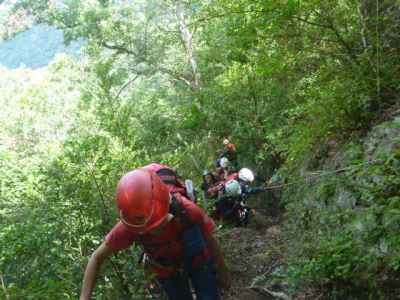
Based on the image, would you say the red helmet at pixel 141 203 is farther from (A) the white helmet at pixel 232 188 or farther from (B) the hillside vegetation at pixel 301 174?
(A) the white helmet at pixel 232 188

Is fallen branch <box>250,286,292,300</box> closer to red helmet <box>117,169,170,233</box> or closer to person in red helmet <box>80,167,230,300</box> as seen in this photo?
person in red helmet <box>80,167,230,300</box>

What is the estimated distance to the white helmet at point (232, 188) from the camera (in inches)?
334

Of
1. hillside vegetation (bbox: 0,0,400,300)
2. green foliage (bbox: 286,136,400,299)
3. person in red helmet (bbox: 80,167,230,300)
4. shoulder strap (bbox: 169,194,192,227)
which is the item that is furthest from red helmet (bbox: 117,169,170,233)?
green foliage (bbox: 286,136,400,299)

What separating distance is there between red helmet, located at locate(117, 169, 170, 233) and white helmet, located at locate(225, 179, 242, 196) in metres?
5.24

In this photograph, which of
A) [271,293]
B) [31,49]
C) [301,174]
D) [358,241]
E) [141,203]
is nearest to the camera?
[141,203]

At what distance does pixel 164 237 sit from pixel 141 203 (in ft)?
1.57

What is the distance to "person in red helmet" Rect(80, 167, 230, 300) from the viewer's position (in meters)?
3.20

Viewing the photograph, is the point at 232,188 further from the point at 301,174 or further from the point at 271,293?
the point at 271,293

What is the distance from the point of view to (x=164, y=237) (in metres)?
3.51

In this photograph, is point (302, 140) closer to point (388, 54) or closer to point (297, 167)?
point (297, 167)

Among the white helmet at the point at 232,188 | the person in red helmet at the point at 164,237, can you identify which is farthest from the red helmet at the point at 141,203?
the white helmet at the point at 232,188

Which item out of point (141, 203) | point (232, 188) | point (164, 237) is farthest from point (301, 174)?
point (141, 203)

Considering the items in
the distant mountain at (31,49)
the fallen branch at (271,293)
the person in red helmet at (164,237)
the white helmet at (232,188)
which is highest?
the distant mountain at (31,49)

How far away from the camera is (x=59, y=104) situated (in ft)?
67.4
